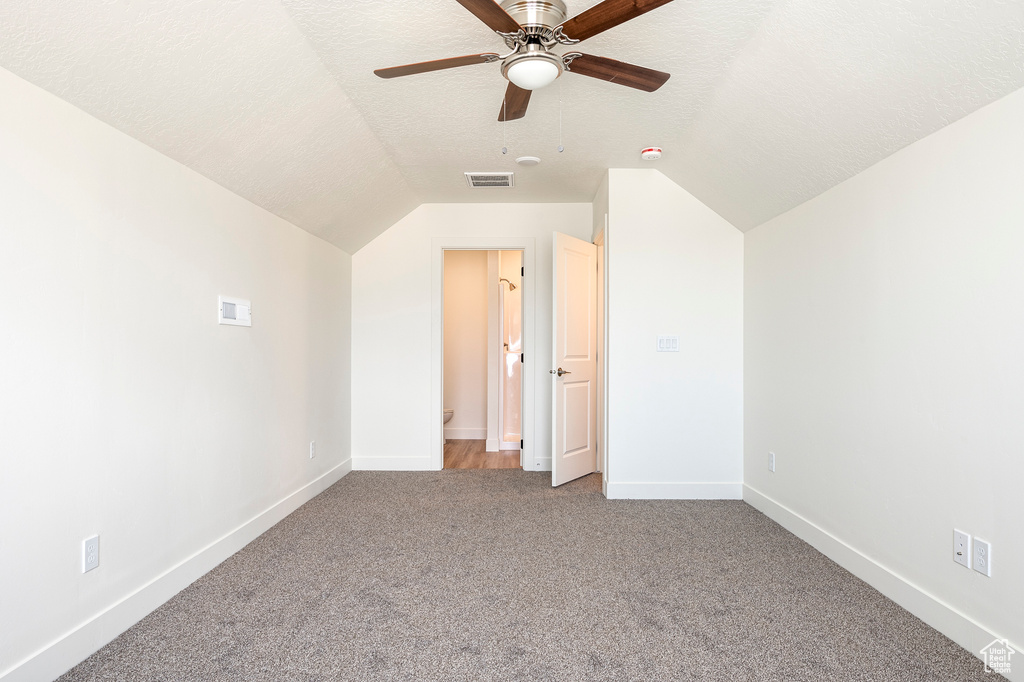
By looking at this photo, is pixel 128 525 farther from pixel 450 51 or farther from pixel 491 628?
pixel 450 51

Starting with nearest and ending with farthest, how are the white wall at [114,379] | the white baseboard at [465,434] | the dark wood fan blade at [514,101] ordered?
1. the white wall at [114,379]
2. the dark wood fan blade at [514,101]
3. the white baseboard at [465,434]

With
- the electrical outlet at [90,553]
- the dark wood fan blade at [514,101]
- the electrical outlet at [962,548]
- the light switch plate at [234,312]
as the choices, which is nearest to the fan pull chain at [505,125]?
the dark wood fan blade at [514,101]

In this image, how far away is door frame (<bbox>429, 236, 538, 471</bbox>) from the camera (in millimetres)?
4980

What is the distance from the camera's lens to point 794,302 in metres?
3.35

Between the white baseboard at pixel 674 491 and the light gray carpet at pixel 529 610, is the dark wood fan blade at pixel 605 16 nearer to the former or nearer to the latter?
the light gray carpet at pixel 529 610

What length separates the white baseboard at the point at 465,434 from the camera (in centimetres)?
677

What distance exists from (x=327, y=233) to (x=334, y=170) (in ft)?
2.89

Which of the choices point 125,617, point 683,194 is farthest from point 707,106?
point 125,617

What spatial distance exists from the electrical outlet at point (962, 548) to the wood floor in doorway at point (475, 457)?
3452 mm

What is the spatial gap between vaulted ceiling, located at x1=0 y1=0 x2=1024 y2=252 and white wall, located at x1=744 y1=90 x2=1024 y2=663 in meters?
0.21

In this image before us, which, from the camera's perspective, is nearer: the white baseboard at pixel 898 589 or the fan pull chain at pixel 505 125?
the white baseboard at pixel 898 589

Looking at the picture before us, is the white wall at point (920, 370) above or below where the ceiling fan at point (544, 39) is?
below

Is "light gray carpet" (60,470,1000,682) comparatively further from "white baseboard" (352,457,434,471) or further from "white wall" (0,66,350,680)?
"white baseboard" (352,457,434,471)

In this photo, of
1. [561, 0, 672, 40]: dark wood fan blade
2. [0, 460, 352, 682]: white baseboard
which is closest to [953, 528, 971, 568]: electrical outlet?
[561, 0, 672, 40]: dark wood fan blade
